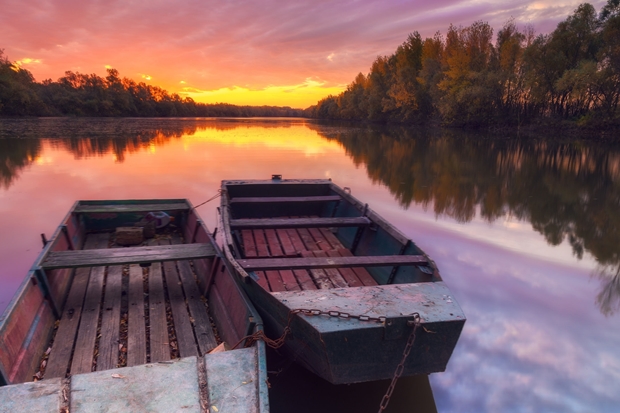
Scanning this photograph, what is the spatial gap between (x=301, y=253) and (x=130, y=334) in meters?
2.78

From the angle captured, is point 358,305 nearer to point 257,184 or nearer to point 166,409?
point 166,409

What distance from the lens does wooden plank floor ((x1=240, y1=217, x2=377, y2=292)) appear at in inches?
193

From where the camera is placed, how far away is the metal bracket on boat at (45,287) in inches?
155

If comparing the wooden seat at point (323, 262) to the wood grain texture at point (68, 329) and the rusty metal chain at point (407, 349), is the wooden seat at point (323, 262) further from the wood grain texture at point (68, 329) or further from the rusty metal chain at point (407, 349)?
the wood grain texture at point (68, 329)

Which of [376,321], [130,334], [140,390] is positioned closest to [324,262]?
[376,321]

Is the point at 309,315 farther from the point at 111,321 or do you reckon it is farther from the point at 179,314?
the point at 111,321

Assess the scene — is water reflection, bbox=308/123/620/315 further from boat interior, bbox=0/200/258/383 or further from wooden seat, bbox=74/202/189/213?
wooden seat, bbox=74/202/189/213

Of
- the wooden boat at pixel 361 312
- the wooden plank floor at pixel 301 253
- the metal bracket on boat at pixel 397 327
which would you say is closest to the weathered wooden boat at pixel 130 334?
the wooden boat at pixel 361 312

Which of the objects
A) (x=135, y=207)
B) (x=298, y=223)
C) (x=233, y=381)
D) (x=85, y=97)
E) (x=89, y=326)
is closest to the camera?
(x=233, y=381)

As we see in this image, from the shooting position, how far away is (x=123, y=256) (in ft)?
14.8

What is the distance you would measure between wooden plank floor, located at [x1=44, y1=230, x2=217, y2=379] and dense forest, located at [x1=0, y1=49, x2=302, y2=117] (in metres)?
67.0

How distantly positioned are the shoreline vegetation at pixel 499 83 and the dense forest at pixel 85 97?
25cm

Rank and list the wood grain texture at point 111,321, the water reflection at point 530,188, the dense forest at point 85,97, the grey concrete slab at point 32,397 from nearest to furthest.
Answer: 1. the grey concrete slab at point 32,397
2. the wood grain texture at point 111,321
3. the water reflection at point 530,188
4. the dense forest at point 85,97

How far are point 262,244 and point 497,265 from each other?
4.42 meters
